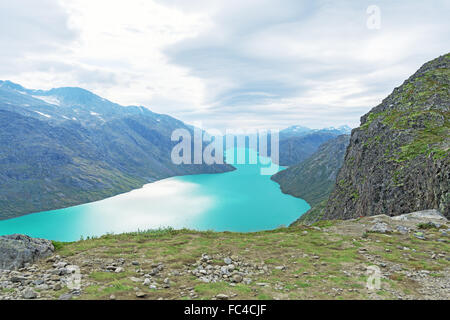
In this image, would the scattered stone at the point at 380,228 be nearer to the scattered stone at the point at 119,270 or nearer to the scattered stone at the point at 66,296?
the scattered stone at the point at 119,270

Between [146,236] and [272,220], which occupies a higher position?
[146,236]

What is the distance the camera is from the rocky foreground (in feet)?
35.6

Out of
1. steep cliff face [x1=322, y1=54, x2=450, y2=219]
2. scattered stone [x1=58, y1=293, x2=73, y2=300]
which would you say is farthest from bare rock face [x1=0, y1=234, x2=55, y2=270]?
steep cliff face [x1=322, y1=54, x2=450, y2=219]

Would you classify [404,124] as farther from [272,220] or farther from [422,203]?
[272,220]

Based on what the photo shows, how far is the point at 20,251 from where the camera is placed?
1480 centimetres

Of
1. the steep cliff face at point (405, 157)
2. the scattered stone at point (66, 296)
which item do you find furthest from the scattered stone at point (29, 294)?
the steep cliff face at point (405, 157)

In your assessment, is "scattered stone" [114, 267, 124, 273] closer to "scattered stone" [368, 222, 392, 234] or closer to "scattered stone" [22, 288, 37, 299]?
"scattered stone" [22, 288, 37, 299]

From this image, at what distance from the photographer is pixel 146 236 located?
23.0m

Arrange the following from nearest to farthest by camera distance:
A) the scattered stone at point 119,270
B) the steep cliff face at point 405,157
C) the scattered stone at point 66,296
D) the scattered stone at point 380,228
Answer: the scattered stone at point 66,296, the scattered stone at point 119,270, the scattered stone at point 380,228, the steep cliff face at point 405,157

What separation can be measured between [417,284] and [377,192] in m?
45.6

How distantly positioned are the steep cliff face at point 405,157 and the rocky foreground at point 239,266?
1653 cm

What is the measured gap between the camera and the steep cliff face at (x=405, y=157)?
114ft
